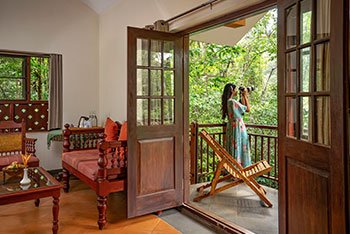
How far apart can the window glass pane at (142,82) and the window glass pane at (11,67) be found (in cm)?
270

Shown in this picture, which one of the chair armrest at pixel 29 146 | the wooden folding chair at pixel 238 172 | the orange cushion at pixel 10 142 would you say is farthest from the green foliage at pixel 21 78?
the wooden folding chair at pixel 238 172

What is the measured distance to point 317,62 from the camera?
1657mm

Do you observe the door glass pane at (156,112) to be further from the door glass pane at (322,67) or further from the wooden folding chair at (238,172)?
the door glass pane at (322,67)

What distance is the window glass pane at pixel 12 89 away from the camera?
4.56 metres

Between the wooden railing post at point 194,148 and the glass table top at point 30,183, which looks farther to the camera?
the wooden railing post at point 194,148

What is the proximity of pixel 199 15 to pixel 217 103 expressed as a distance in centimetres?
339

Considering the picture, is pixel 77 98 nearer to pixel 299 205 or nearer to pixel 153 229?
pixel 153 229

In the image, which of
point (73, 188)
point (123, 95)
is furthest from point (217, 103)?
point (73, 188)

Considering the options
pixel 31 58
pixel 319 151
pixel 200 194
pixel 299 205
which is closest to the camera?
pixel 319 151

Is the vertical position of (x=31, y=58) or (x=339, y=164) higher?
(x=31, y=58)

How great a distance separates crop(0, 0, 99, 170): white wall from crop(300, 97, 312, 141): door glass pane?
403cm

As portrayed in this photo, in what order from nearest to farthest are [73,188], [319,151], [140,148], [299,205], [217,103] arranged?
[319,151] → [299,205] → [140,148] → [73,188] → [217,103]

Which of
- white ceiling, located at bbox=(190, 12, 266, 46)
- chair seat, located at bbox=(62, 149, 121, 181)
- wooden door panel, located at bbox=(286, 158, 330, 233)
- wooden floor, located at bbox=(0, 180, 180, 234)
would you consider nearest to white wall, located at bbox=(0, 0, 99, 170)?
chair seat, located at bbox=(62, 149, 121, 181)

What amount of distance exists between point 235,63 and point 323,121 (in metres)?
4.70
